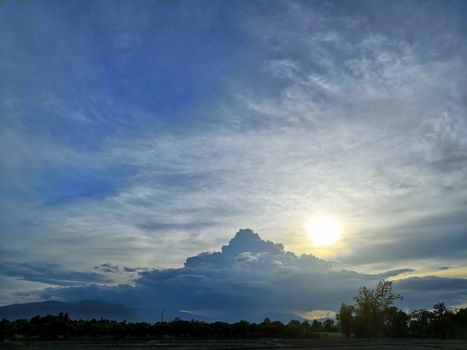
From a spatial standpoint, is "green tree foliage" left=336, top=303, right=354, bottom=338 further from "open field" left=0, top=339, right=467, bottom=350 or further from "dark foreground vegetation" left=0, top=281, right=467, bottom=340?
"open field" left=0, top=339, right=467, bottom=350

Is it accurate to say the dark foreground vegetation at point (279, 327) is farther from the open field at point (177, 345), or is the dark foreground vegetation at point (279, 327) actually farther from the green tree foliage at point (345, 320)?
the open field at point (177, 345)

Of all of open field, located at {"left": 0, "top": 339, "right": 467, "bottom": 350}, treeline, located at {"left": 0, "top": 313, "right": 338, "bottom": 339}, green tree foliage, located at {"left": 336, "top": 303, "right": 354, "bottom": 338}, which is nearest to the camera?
open field, located at {"left": 0, "top": 339, "right": 467, "bottom": 350}

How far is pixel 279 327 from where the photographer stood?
113m

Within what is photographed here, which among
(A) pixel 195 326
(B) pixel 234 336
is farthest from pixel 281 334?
(A) pixel 195 326

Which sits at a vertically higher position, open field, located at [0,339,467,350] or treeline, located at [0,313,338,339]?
treeline, located at [0,313,338,339]

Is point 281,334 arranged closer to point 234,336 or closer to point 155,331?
point 234,336

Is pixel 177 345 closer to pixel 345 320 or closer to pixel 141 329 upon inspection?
pixel 141 329

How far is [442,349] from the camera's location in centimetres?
7125

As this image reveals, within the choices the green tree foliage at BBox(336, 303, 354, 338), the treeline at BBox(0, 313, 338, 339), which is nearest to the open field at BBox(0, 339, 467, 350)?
the treeline at BBox(0, 313, 338, 339)

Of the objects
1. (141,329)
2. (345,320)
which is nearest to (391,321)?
(345,320)

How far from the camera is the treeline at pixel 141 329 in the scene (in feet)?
269

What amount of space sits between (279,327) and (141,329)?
122 feet

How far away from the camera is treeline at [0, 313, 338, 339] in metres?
82.1

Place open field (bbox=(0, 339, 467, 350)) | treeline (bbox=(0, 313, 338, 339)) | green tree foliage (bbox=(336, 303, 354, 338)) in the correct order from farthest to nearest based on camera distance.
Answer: green tree foliage (bbox=(336, 303, 354, 338)) → treeline (bbox=(0, 313, 338, 339)) → open field (bbox=(0, 339, 467, 350))
